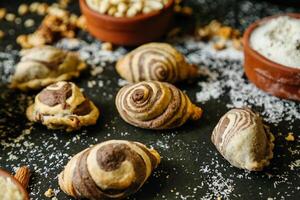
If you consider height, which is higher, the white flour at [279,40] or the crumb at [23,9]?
the white flour at [279,40]

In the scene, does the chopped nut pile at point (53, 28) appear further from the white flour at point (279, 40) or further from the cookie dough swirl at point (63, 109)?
the white flour at point (279, 40)

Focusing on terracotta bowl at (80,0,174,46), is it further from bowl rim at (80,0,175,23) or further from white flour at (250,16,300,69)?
white flour at (250,16,300,69)

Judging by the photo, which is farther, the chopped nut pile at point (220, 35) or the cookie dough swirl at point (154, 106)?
the chopped nut pile at point (220, 35)

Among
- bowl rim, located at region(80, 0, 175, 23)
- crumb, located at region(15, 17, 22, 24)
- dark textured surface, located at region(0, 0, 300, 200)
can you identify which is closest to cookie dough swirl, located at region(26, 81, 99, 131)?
dark textured surface, located at region(0, 0, 300, 200)

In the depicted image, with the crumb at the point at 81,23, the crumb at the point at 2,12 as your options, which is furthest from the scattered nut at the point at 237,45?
the crumb at the point at 2,12

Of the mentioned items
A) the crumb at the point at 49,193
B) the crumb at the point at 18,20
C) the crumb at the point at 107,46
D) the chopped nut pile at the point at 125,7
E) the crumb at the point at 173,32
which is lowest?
the crumb at the point at 49,193

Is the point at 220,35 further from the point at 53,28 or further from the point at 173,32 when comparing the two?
the point at 53,28

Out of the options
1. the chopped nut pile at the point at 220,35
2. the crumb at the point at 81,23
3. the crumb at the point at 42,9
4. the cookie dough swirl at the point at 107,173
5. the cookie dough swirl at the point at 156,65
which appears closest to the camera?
the cookie dough swirl at the point at 107,173
